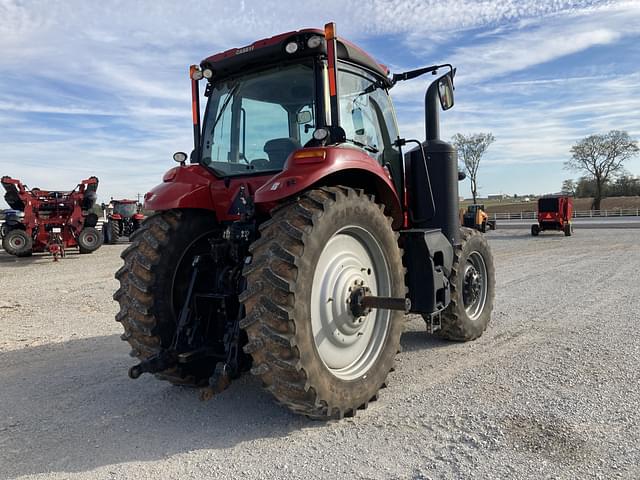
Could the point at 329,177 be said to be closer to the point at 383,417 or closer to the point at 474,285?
the point at 383,417

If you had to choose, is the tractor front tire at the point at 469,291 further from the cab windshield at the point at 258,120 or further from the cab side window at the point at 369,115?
the cab windshield at the point at 258,120

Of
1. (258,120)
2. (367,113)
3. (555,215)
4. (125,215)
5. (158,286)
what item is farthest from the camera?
(125,215)

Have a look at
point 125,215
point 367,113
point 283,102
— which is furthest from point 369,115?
point 125,215

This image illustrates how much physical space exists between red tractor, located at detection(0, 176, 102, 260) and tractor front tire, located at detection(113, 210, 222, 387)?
13426 mm

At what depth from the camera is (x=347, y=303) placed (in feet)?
11.3

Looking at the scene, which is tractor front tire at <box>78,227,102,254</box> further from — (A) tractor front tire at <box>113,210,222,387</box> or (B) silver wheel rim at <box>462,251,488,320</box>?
(B) silver wheel rim at <box>462,251,488,320</box>

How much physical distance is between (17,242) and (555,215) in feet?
72.7

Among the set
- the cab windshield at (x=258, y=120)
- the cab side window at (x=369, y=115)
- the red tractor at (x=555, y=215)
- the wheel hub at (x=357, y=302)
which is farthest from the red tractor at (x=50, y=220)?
the red tractor at (x=555, y=215)

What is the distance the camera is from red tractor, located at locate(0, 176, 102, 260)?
15.5 metres

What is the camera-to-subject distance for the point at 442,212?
475cm

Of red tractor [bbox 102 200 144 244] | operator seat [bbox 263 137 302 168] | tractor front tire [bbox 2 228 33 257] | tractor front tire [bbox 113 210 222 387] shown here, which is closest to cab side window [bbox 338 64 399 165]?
operator seat [bbox 263 137 302 168]

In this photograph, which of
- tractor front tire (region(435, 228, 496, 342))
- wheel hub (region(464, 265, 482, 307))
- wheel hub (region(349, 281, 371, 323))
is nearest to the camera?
wheel hub (region(349, 281, 371, 323))

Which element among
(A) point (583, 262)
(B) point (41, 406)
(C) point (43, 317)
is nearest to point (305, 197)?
(B) point (41, 406)

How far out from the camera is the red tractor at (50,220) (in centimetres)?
1546
